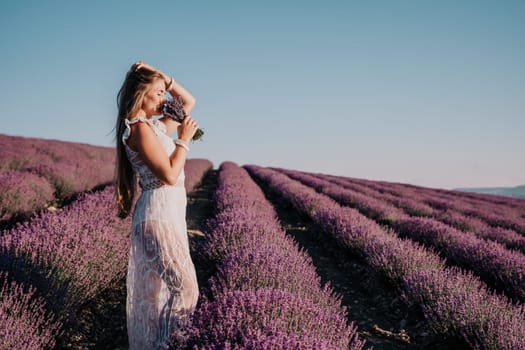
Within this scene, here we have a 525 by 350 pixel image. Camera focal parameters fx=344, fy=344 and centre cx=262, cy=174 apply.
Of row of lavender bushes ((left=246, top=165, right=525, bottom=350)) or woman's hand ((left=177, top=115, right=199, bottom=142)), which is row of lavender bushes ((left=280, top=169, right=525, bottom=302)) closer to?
row of lavender bushes ((left=246, top=165, right=525, bottom=350))

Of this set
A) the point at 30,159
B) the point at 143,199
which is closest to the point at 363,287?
the point at 143,199

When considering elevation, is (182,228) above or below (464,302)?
above

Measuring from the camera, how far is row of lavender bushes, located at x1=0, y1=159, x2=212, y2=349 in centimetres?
220

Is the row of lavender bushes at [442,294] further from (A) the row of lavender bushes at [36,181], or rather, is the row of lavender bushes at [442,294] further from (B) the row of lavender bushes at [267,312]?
(A) the row of lavender bushes at [36,181]

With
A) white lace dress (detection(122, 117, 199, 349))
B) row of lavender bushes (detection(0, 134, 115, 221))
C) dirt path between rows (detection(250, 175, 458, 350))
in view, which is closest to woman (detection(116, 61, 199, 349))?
white lace dress (detection(122, 117, 199, 349))

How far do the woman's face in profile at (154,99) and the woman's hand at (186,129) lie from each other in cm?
18

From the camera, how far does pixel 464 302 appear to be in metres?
3.13

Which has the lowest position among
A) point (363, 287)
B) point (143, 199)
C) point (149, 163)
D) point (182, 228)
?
point (363, 287)

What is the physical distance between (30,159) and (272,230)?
9723mm

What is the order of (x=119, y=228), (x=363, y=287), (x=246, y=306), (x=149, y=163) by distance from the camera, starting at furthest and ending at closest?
(x=363, y=287) < (x=119, y=228) < (x=246, y=306) < (x=149, y=163)

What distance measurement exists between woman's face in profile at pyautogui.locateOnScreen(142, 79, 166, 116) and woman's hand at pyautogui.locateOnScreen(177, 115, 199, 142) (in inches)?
7.2

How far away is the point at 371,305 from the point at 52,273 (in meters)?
3.45

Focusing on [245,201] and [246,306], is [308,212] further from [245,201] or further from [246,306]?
[246,306]

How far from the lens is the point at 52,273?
2760mm
